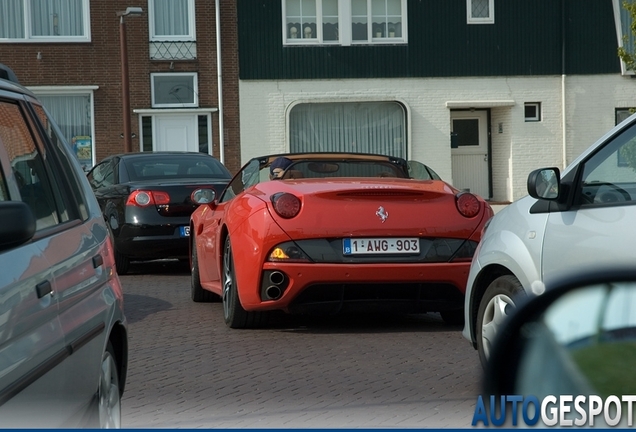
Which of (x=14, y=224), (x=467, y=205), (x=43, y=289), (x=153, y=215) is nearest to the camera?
(x=14, y=224)

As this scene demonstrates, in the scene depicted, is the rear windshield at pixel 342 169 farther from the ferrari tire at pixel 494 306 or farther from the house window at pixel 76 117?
the house window at pixel 76 117

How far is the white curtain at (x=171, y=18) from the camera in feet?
91.5

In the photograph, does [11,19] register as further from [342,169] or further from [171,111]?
[342,169]

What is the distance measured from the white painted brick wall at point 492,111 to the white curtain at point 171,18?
2.23 m

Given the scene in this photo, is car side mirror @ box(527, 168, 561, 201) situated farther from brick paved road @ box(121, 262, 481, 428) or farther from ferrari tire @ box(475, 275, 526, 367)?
brick paved road @ box(121, 262, 481, 428)

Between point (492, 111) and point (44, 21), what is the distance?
12314mm

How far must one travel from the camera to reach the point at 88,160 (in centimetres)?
2772

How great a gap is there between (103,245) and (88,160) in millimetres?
23842

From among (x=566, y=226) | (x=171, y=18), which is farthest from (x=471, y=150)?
(x=566, y=226)

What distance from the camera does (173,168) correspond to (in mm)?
13688

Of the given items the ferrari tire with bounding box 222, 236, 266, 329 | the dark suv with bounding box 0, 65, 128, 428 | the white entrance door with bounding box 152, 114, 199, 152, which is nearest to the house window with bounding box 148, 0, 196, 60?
the white entrance door with bounding box 152, 114, 199, 152

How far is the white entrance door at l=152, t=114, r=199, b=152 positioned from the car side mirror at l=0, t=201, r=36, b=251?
25.0m

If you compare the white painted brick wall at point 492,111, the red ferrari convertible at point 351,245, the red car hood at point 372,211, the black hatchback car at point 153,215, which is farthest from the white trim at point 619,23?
the red car hood at point 372,211

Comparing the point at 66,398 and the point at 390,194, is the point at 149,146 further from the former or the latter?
the point at 66,398
